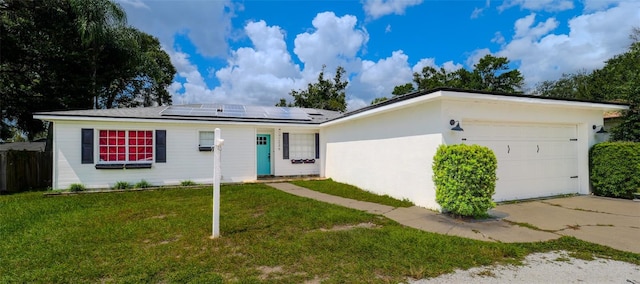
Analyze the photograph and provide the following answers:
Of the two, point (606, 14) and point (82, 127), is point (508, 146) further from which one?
point (82, 127)

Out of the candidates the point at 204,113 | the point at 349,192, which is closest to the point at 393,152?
the point at 349,192

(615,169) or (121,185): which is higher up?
(615,169)

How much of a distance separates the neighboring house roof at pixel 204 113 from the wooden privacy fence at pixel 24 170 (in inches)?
97.5

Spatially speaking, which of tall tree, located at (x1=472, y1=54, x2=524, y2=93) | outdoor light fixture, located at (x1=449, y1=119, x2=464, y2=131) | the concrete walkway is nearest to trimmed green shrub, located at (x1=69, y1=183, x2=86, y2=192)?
the concrete walkway

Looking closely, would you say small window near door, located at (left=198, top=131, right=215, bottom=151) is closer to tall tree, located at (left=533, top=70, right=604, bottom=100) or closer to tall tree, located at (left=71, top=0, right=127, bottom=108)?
tall tree, located at (left=71, top=0, right=127, bottom=108)

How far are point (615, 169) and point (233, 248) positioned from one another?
939 cm

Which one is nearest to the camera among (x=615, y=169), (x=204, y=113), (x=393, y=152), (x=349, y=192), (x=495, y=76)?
(x=615, y=169)

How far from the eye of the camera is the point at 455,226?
500 centimetres

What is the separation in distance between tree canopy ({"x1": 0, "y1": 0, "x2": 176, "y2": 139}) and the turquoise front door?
9.70 m

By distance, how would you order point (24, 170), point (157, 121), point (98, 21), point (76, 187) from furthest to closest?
point (98, 21) → point (24, 170) → point (157, 121) → point (76, 187)

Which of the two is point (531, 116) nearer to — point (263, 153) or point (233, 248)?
point (233, 248)

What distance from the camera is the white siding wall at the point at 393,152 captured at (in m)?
6.50

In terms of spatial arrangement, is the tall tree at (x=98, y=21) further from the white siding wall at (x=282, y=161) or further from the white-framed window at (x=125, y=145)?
the white siding wall at (x=282, y=161)

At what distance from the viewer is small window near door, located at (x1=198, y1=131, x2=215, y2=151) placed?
1091cm
